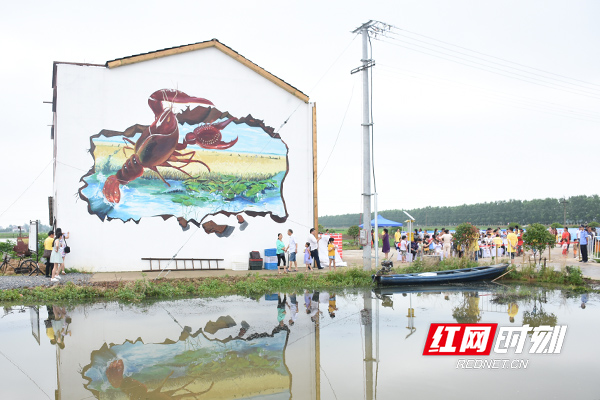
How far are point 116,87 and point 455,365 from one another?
17914 millimetres

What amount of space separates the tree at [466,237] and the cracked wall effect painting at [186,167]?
8171 millimetres

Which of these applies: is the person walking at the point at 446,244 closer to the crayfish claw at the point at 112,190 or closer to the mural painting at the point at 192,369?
the mural painting at the point at 192,369

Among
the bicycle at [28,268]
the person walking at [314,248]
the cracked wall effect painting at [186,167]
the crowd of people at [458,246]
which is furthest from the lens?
the crowd of people at [458,246]

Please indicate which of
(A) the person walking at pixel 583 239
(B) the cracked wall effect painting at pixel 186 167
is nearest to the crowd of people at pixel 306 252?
(B) the cracked wall effect painting at pixel 186 167

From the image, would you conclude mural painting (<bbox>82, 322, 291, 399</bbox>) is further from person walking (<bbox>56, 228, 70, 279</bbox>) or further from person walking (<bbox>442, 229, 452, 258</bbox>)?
person walking (<bbox>442, 229, 452, 258</bbox>)

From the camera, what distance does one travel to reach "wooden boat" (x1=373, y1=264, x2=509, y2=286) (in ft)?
60.5

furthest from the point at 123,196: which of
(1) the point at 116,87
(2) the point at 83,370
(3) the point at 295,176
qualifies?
(2) the point at 83,370

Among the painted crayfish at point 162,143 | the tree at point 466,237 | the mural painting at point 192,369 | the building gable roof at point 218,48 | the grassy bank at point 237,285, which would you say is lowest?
the mural painting at point 192,369

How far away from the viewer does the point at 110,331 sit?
36.9 feet

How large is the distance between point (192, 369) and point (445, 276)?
12982mm

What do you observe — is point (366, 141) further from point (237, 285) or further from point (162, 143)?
point (162, 143)

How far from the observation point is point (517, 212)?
3743 inches

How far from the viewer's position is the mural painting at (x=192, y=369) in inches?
294

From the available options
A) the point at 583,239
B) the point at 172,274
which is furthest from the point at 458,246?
the point at 172,274
